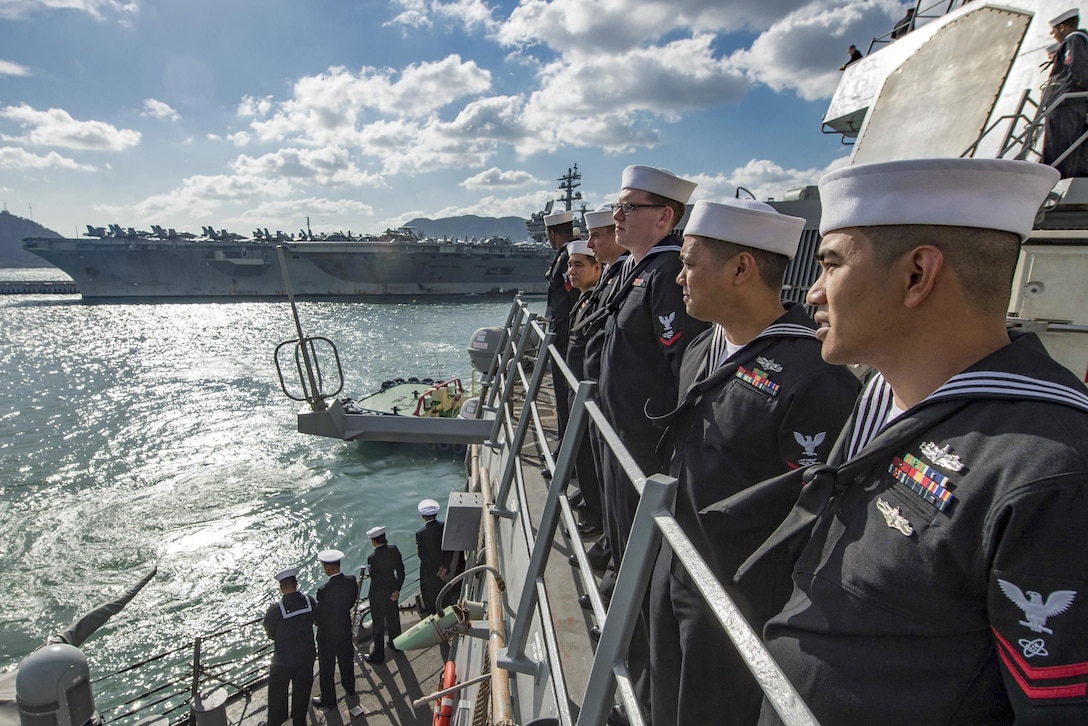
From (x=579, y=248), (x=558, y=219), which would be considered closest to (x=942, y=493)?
(x=579, y=248)

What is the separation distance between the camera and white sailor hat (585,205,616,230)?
3.62 metres

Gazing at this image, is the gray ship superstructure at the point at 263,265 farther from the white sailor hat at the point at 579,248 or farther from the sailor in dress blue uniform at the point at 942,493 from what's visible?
the sailor in dress blue uniform at the point at 942,493

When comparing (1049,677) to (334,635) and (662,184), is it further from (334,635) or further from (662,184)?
(334,635)

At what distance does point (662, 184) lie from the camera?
9.20ft

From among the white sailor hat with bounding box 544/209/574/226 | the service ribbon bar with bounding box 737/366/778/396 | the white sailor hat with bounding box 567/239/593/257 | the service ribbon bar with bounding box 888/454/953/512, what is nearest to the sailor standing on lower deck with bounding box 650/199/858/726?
the service ribbon bar with bounding box 737/366/778/396

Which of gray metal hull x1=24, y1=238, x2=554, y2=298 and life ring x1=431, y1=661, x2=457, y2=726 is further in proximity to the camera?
gray metal hull x1=24, y1=238, x2=554, y2=298

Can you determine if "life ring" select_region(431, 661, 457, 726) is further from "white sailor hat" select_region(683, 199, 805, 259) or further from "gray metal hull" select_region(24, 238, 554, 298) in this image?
"gray metal hull" select_region(24, 238, 554, 298)

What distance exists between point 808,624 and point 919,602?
21cm

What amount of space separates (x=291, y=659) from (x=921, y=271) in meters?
6.04

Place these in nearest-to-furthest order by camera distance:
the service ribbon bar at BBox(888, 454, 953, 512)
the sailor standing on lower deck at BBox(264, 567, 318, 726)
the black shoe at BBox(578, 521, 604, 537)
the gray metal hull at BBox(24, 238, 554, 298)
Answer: the service ribbon bar at BBox(888, 454, 953, 512) → the black shoe at BBox(578, 521, 604, 537) → the sailor standing on lower deck at BBox(264, 567, 318, 726) → the gray metal hull at BBox(24, 238, 554, 298)

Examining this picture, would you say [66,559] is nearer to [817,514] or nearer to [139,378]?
[817,514]

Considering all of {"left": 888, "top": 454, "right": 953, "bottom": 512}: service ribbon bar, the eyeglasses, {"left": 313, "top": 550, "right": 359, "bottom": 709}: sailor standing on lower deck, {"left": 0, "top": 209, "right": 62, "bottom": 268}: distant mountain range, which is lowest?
{"left": 313, "top": 550, "right": 359, "bottom": 709}: sailor standing on lower deck

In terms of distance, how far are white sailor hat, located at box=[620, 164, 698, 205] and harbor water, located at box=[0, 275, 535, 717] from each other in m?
7.23

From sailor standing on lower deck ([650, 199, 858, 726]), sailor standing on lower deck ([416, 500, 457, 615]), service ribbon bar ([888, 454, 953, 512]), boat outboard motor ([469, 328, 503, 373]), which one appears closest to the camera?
service ribbon bar ([888, 454, 953, 512])
